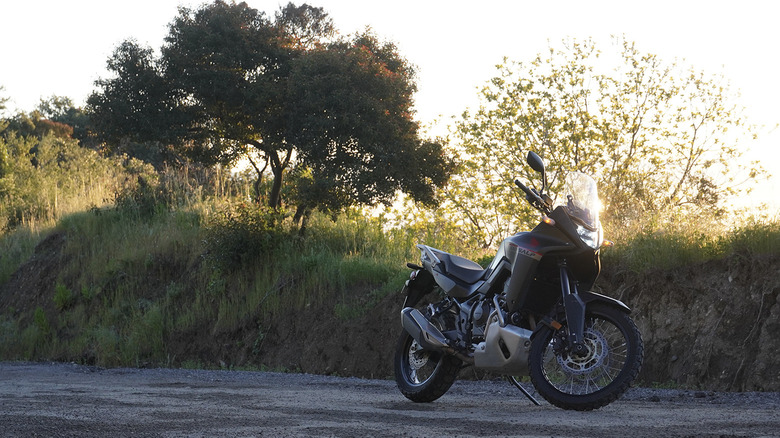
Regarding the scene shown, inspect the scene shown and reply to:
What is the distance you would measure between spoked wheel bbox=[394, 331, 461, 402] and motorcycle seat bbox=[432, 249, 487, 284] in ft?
2.45

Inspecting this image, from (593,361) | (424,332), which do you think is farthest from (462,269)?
(593,361)

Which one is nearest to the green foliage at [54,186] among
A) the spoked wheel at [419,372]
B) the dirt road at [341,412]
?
the dirt road at [341,412]

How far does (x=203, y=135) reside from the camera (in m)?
20.5

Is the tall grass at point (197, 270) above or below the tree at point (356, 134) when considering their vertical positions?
below

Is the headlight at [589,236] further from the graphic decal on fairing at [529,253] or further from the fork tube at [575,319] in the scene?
the fork tube at [575,319]

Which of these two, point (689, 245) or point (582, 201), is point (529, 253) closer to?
point (582, 201)

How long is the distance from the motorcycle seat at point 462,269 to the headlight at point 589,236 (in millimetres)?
1242

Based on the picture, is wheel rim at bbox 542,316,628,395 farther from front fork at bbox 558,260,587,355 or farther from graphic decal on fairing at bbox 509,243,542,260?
graphic decal on fairing at bbox 509,243,542,260

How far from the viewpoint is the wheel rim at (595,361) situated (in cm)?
693

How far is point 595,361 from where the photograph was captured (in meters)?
6.96

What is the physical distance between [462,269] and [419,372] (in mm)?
1399

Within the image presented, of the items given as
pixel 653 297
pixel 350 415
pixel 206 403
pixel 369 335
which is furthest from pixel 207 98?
pixel 350 415

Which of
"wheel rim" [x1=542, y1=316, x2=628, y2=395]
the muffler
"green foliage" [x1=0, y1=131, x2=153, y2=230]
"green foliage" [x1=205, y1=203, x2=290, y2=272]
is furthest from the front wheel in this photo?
"green foliage" [x1=0, y1=131, x2=153, y2=230]

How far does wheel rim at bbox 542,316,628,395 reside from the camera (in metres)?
6.93
